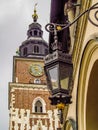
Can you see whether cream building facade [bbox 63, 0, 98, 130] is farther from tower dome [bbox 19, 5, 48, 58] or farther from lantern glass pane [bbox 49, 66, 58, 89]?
tower dome [bbox 19, 5, 48, 58]

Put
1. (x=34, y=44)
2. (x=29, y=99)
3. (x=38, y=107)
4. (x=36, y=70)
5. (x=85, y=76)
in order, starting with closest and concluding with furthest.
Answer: (x=85, y=76) → (x=29, y=99) → (x=38, y=107) → (x=36, y=70) → (x=34, y=44)

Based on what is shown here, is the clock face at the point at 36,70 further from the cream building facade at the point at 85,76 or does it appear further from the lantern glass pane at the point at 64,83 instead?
the lantern glass pane at the point at 64,83

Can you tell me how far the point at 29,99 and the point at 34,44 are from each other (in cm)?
881

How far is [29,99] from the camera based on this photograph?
3519 centimetres

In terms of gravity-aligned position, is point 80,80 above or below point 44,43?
below

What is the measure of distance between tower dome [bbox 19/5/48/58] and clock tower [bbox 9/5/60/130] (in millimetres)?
1663

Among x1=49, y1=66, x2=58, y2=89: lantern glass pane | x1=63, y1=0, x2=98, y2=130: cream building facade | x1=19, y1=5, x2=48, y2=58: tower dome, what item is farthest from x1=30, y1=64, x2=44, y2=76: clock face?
x1=49, y1=66, x2=58, y2=89: lantern glass pane

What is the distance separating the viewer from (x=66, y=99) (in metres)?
4.19

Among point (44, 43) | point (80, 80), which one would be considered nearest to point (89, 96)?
point (80, 80)

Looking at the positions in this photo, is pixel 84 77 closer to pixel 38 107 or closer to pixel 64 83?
pixel 64 83

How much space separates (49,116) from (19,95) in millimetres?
2996

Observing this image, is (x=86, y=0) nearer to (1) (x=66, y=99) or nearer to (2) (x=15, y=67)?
(1) (x=66, y=99)

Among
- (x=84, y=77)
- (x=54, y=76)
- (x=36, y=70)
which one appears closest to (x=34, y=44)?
(x=36, y=70)

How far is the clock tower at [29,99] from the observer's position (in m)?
33.8
